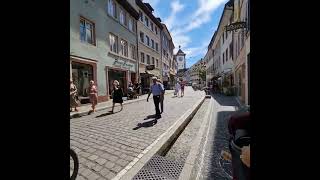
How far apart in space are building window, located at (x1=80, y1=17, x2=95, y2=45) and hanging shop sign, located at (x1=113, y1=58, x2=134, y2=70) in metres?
3.61

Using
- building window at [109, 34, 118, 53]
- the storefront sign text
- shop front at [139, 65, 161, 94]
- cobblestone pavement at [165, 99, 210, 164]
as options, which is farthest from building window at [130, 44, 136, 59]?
cobblestone pavement at [165, 99, 210, 164]

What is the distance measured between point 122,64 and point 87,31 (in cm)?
596

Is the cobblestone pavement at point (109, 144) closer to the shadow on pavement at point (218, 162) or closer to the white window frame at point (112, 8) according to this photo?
the shadow on pavement at point (218, 162)

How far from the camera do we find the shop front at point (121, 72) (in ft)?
64.4

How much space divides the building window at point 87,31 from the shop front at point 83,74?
4.84 ft

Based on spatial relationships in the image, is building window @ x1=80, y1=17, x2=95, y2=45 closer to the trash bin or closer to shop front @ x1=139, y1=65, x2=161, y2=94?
shop front @ x1=139, y1=65, x2=161, y2=94

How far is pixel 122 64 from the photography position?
21.9 meters

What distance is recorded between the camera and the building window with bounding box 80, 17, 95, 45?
15.7m

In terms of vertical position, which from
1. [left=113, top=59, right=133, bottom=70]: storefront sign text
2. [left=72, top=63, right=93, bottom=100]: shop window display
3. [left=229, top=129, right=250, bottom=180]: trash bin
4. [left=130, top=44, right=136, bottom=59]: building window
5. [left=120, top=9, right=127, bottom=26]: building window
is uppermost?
[left=120, top=9, right=127, bottom=26]: building window

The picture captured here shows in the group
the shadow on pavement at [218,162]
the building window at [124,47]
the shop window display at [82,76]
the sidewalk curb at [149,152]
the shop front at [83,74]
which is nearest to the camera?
the sidewalk curb at [149,152]

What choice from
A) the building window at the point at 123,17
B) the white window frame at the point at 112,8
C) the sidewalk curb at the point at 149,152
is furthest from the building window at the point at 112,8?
the sidewalk curb at the point at 149,152

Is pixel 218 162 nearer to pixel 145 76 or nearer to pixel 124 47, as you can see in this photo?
pixel 124 47

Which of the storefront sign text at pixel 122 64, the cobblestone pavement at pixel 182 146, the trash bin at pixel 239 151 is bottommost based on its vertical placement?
the cobblestone pavement at pixel 182 146
